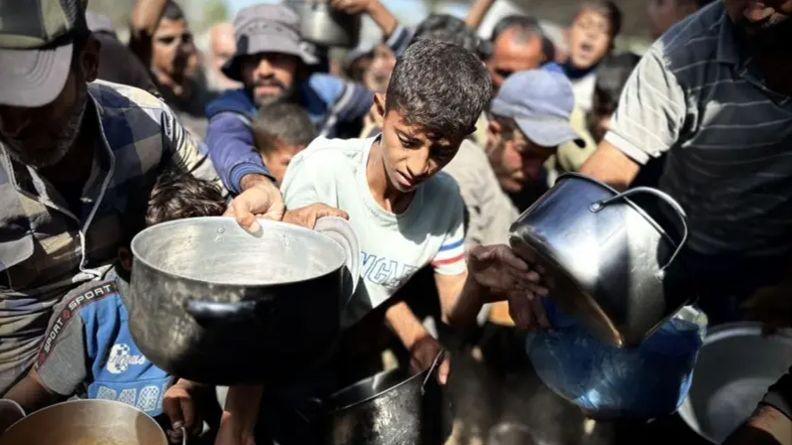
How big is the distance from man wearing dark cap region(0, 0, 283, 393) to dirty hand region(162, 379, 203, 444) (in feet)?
1.56

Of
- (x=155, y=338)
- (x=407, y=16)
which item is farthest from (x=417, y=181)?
(x=407, y=16)

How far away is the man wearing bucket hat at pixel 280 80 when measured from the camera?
3.81 metres

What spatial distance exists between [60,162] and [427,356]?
1379 mm

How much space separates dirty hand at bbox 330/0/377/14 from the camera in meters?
4.33

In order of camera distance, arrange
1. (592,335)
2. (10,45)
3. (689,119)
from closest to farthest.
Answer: (10,45) → (592,335) → (689,119)

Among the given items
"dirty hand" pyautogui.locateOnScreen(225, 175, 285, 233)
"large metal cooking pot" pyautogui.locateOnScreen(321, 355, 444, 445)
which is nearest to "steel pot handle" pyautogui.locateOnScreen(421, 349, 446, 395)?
"large metal cooking pot" pyautogui.locateOnScreen(321, 355, 444, 445)

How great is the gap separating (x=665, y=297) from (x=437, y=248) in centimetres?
87

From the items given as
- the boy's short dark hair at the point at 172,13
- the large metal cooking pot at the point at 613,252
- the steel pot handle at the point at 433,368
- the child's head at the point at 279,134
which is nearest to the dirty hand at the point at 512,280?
the large metal cooking pot at the point at 613,252

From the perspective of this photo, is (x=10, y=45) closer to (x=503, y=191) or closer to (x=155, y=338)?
(x=155, y=338)

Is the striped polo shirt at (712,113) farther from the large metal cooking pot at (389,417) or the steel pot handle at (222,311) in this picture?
the steel pot handle at (222,311)

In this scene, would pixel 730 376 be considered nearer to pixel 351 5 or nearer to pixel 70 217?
pixel 70 217

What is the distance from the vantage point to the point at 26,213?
7.29ft

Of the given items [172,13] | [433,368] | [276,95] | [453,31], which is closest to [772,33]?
[433,368]

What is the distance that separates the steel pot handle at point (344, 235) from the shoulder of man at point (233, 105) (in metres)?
1.59
